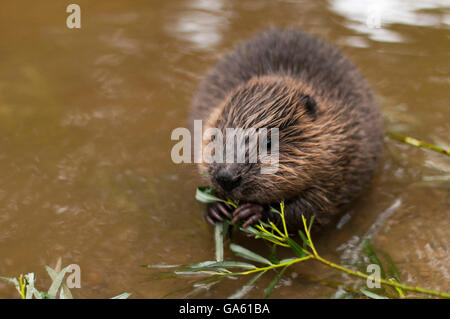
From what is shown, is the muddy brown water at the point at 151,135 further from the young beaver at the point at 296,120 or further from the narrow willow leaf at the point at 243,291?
Answer: the young beaver at the point at 296,120

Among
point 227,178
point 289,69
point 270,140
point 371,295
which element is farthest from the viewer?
point 289,69

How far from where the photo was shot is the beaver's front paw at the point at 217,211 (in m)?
3.52

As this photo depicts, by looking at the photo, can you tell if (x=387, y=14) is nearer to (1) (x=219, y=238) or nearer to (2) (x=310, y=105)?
(2) (x=310, y=105)

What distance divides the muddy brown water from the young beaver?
366mm

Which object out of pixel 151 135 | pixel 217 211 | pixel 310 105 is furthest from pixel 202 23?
pixel 217 211

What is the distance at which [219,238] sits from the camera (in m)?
3.45

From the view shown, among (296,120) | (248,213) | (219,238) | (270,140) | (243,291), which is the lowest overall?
(243,291)

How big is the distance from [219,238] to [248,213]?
0.25 metres

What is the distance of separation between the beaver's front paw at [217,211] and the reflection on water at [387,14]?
3076 millimetres

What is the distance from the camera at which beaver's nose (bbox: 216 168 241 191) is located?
310 cm

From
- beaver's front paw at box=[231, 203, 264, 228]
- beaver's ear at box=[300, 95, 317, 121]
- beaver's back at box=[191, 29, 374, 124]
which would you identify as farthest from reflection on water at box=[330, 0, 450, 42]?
beaver's front paw at box=[231, 203, 264, 228]

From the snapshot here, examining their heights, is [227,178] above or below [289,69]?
below
